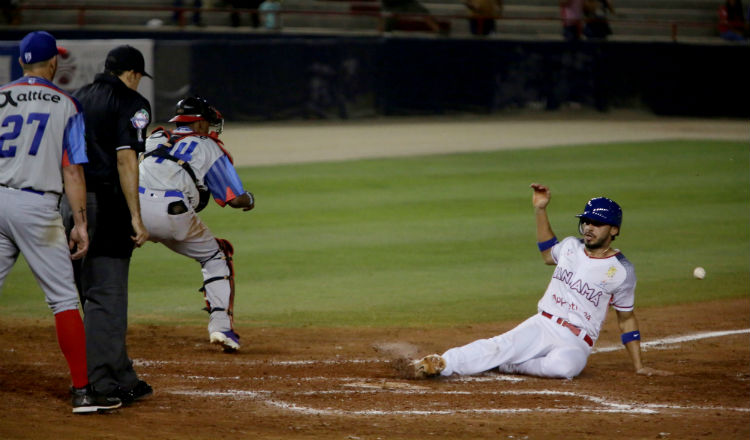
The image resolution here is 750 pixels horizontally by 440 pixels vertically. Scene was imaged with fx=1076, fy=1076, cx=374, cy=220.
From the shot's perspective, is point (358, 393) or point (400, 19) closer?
point (358, 393)

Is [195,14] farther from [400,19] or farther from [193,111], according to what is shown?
[193,111]

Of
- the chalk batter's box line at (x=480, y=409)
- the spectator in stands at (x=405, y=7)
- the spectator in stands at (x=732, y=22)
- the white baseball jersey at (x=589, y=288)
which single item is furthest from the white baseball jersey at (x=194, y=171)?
the spectator in stands at (x=732, y=22)

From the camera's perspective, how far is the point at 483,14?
25219mm

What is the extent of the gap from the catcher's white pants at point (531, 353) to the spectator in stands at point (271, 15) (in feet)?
58.4

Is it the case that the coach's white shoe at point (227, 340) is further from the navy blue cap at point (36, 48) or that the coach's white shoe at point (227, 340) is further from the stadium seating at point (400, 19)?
the stadium seating at point (400, 19)

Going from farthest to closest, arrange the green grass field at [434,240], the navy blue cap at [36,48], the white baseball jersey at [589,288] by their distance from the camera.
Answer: the green grass field at [434,240] < the white baseball jersey at [589,288] < the navy blue cap at [36,48]

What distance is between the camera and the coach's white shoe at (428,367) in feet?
20.9

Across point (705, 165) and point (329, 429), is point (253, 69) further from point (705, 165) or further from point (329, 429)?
point (329, 429)

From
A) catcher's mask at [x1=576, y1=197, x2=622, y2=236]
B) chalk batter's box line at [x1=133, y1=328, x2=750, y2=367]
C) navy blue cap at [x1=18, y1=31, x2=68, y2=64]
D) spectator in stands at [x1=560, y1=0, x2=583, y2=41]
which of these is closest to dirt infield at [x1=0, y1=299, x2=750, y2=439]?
chalk batter's box line at [x1=133, y1=328, x2=750, y2=367]

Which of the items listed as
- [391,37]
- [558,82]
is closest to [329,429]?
[391,37]

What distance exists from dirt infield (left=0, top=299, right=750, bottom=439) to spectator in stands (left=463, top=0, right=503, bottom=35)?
17.2 m

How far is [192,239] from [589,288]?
2.59 metres

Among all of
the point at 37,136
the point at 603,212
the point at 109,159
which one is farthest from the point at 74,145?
the point at 603,212

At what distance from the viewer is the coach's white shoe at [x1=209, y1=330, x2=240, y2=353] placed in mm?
7145
